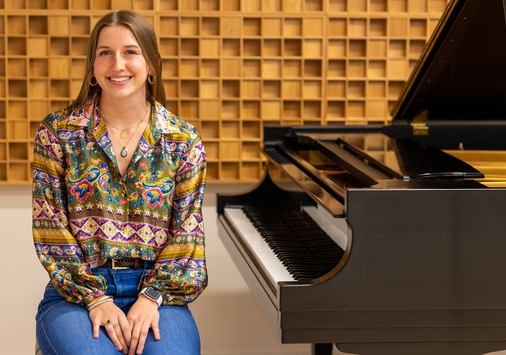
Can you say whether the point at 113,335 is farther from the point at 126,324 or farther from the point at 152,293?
the point at 152,293

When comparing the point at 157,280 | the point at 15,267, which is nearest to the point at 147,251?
the point at 157,280

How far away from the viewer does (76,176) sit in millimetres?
2385

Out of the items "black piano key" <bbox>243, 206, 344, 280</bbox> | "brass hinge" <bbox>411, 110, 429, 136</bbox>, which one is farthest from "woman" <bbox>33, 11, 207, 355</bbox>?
"brass hinge" <bbox>411, 110, 429, 136</bbox>

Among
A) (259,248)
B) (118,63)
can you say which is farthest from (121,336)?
(259,248)

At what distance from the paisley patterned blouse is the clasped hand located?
2.9 inches

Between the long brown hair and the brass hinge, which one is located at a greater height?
the long brown hair

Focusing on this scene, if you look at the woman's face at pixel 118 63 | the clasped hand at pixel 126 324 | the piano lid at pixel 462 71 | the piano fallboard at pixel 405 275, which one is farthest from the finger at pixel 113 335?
the piano lid at pixel 462 71

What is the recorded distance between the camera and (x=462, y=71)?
3.58 metres

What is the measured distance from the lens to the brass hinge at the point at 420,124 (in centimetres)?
381

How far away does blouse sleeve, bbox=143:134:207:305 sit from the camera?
7.84 feet

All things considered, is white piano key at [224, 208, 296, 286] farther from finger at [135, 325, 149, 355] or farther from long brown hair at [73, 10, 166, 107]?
long brown hair at [73, 10, 166, 107]

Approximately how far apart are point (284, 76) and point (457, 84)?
5.35 ft

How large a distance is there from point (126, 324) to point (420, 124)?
6.28 ft

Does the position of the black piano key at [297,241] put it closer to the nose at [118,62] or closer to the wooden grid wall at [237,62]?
the nose at [118,62]
